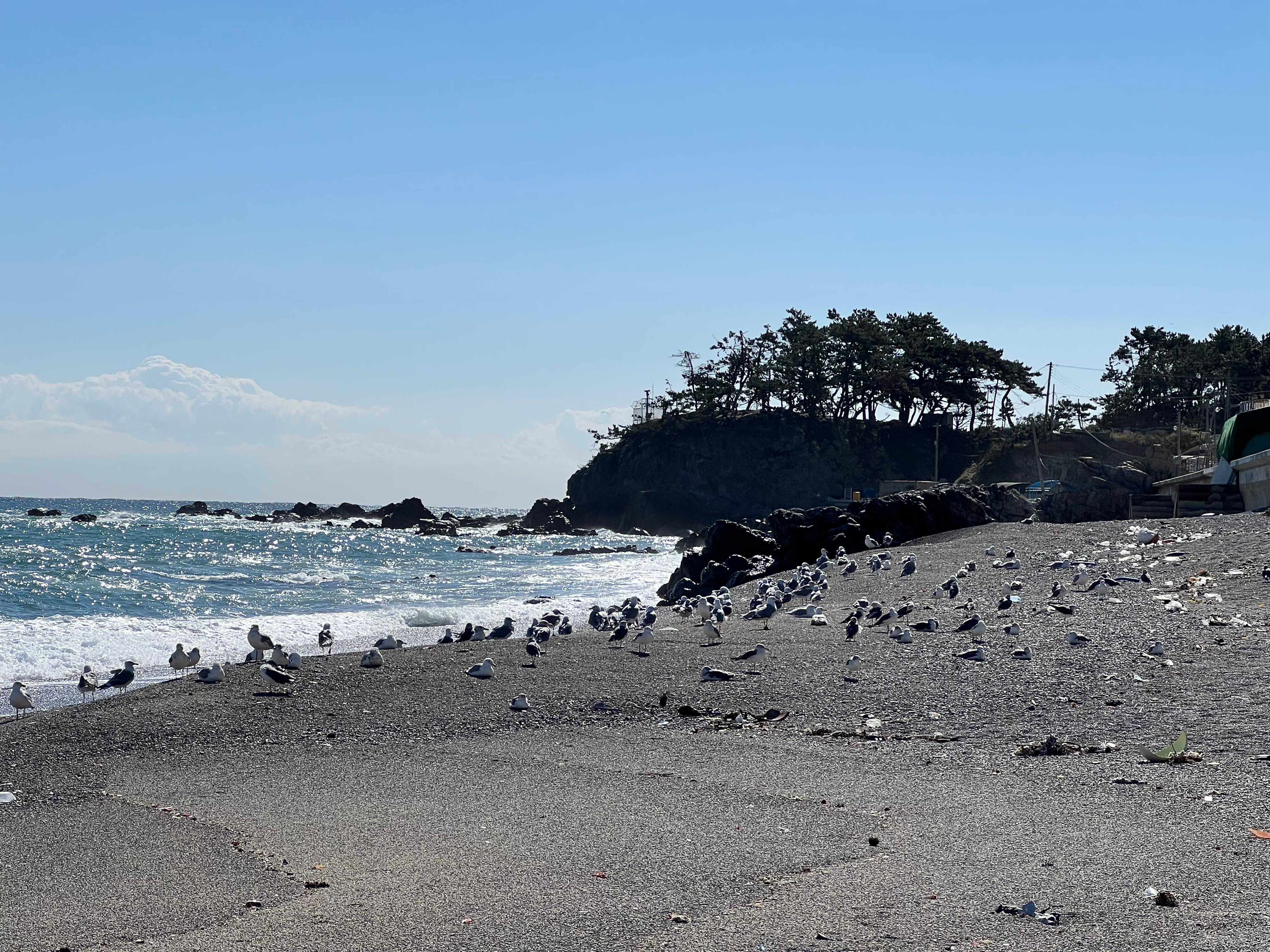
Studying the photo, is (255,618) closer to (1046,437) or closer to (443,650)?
(443,650)

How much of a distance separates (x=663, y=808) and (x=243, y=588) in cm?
3132

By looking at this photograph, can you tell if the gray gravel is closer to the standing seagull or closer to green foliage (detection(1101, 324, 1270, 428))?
the standing seagull

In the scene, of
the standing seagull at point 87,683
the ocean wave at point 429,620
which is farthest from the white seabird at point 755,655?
the ocean wave at point 429,620

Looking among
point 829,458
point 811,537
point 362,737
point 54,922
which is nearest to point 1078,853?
point 54,922

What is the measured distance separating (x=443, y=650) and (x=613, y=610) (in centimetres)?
463

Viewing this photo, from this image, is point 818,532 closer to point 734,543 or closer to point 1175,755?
point 734,543

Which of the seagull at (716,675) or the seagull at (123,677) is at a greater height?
the seagull at (716,675)

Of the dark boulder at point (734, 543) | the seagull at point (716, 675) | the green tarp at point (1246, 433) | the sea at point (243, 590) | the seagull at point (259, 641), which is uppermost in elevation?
the green tarp at point (1246, 433)

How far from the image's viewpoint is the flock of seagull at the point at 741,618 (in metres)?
13.6

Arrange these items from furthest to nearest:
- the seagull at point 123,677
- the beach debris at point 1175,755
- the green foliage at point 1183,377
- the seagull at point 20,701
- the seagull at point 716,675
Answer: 1. the green foliage at point 1183,377
2. the seagull at point 123,677
3. the seagull at point 20,701
4. the seagull at point 716,675
5. the beach debris at point 1175,755

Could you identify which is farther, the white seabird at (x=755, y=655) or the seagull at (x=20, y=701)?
the white seabird at (x=755, y=655)

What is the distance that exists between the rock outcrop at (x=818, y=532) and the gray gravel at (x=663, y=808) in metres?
16.0

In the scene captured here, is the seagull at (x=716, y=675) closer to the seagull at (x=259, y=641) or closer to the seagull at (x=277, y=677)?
the seagull at (x=277, y=677)

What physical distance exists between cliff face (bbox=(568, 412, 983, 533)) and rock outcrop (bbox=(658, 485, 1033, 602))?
2072 inches
